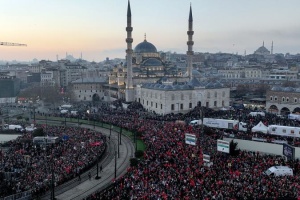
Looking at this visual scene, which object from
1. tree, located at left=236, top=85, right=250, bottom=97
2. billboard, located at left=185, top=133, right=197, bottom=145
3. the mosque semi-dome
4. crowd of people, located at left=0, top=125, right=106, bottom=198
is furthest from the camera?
the mosque semi-dome

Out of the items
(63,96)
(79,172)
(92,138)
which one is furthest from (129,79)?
(79,172)

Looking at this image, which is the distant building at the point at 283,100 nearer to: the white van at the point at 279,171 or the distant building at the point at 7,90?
the white van at the point at 279,171

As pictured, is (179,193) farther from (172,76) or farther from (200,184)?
(172,76)

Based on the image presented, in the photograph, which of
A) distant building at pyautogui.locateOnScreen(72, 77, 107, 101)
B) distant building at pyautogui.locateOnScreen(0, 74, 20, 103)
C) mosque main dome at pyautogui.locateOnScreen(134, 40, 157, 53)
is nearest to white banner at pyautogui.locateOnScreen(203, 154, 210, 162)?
distant building at pyautogui.locateOnScreen(72, 77, 107, 101)

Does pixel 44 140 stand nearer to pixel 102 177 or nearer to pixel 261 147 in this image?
pixel 102 177

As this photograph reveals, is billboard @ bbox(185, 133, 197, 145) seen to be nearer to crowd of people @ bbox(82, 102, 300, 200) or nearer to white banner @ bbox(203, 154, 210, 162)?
crowd of people @ bbox(82, 102, 300, 200)

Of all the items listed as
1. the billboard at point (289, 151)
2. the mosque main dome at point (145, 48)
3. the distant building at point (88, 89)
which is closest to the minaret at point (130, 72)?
the mosque main dome at point (145, 48)

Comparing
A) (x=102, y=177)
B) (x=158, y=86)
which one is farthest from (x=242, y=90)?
(x=102, y=177)
